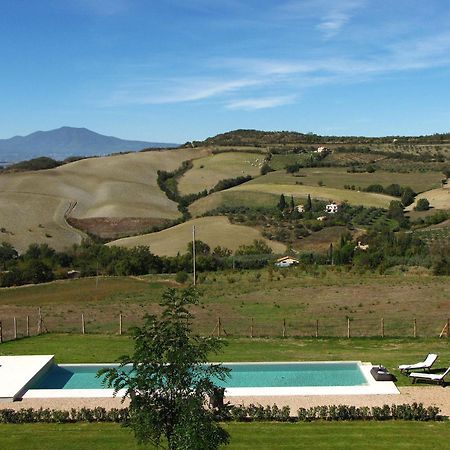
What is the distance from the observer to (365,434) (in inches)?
→ 619

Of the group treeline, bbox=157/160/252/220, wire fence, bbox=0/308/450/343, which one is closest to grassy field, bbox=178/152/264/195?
treeline, bbox=157/160/252/220

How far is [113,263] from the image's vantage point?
59.8m

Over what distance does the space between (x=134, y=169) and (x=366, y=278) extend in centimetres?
9825

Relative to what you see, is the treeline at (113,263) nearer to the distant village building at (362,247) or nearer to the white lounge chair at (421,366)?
the distant village building at (362,247)

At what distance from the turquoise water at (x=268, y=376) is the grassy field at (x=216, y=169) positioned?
315 ft

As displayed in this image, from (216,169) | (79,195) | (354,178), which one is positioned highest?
(216,169)

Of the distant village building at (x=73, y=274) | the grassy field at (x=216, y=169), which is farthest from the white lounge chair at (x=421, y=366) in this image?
the grassy field at (x=216, y=169)

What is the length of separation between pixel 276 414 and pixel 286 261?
1695 inches

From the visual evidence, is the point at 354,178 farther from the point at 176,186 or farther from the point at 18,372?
the point at 18,372

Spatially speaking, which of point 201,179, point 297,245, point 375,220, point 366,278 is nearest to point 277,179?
point 201,179

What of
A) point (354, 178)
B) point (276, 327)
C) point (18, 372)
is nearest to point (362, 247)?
point (276, 327)

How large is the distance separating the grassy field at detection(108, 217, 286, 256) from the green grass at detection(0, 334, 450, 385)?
40104mm

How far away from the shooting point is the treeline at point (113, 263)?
56438 mm

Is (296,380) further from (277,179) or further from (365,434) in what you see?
(277,179)
